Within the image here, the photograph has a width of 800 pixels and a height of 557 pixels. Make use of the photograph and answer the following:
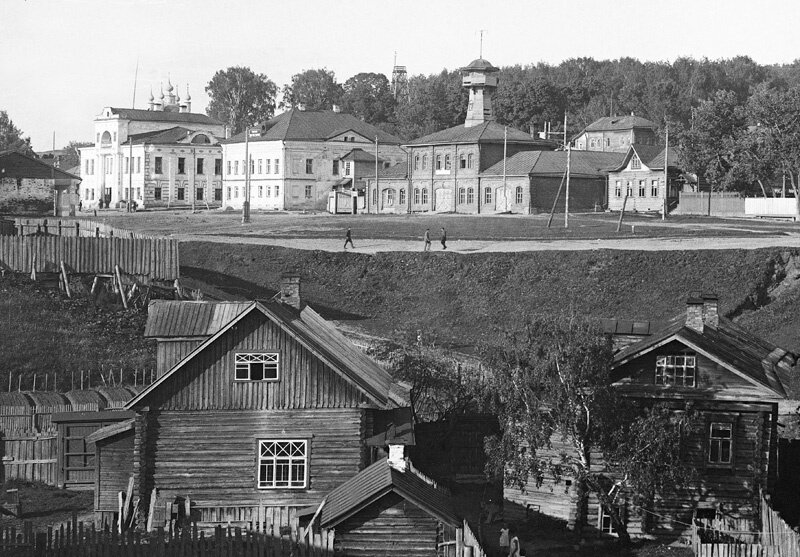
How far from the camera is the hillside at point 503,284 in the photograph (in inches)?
2136

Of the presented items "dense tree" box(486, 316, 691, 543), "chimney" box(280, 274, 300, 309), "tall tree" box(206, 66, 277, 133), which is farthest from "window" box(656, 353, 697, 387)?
"tall tree" box(206, 66, 277, 133)

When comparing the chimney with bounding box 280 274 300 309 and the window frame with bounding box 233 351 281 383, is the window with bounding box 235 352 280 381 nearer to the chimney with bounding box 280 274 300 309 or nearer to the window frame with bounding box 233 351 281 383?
the window frame with bounding box 233 351 281 383

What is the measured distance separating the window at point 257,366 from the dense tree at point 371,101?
132 metres

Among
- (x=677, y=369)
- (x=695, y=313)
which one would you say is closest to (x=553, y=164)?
(x=695, y=313)

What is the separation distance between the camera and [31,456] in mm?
34312

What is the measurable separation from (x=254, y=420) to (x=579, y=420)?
7.28 m

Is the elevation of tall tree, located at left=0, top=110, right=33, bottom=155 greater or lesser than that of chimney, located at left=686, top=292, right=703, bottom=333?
greater

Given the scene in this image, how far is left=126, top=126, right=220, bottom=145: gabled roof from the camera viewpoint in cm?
11545

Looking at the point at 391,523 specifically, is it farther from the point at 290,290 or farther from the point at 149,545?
the point at 290,290

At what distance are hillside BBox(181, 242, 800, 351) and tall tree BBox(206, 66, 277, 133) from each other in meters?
113

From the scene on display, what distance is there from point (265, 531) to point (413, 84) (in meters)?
166

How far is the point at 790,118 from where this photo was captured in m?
85.4

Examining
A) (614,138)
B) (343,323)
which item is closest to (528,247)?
(343,323)

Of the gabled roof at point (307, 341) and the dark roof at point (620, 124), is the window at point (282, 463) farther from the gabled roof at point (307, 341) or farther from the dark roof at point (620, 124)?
the dark roof at point (620, 124)
